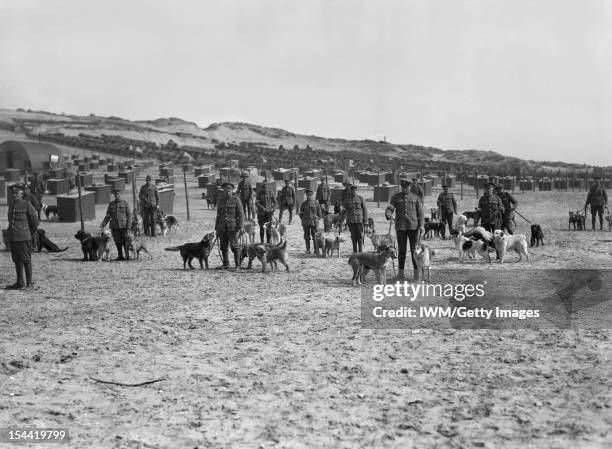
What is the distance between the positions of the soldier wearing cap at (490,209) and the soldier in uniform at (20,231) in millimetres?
9282

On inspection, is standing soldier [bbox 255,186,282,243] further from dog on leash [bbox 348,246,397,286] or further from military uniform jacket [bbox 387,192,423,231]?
dog on leash [bbox 348,246,397,286]

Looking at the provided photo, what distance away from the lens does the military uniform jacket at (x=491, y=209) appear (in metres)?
15.3

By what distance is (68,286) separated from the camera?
12156 mm

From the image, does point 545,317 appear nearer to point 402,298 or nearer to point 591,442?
point 402,298

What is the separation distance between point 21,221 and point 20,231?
17 cm

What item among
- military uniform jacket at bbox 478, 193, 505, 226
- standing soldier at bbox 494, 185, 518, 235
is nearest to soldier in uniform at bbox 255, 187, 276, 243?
military uniform jacket at bbox 478, 193, 505, 226

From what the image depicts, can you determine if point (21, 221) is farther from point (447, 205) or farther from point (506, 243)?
point (447, 205)

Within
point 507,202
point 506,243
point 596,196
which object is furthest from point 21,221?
point 596,196

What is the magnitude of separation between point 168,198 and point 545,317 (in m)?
19.8

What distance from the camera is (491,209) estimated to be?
15305 mm

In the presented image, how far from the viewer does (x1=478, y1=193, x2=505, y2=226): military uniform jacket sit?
50.2 ft

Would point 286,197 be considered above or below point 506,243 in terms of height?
above

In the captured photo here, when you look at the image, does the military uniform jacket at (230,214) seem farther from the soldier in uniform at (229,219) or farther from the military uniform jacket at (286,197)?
the military uniform jacket at (286,197)

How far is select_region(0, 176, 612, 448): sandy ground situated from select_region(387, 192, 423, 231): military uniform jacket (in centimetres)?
172
